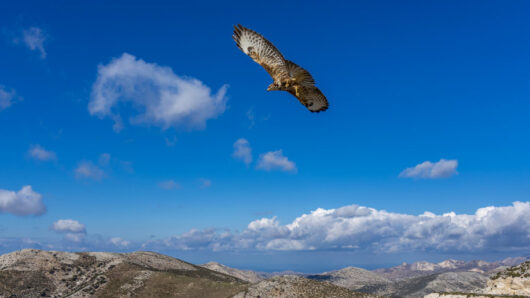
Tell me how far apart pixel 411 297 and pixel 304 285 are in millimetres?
115682

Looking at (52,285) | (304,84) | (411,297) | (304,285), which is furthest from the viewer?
(411,297)

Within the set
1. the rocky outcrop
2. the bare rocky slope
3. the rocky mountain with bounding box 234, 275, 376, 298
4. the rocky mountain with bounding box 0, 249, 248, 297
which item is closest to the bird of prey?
the rocky outcrop

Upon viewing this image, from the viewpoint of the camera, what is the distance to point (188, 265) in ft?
456

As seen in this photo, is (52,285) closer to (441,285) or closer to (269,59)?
(269,59)

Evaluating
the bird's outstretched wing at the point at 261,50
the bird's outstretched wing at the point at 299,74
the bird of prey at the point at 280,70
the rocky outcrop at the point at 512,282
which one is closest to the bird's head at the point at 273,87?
the bird of prey at the point at 280,70

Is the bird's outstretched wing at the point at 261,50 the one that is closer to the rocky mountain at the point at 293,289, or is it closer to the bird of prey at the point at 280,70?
the bird of prey at the point at 280,70

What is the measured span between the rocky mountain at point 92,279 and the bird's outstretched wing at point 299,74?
8221 centimetres

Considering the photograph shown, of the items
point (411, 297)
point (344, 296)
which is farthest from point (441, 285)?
point (344, 296)

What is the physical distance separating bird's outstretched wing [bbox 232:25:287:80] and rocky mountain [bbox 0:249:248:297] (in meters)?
81.7

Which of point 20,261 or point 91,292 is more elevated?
point 20,261

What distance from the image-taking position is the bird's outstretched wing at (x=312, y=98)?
10615 millimetres

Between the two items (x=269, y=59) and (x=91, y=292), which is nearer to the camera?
(x=269, y=59)

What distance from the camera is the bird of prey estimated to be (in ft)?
33.8

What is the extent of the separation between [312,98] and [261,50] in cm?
207
